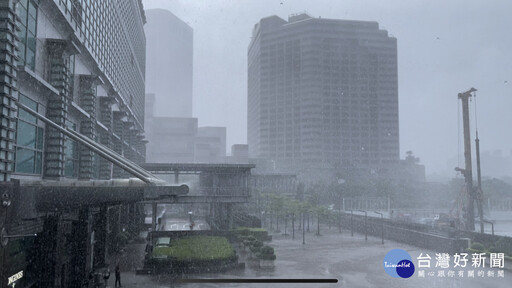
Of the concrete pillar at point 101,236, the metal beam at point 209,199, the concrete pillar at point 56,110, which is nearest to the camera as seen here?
the concrete pillar at point 56,110

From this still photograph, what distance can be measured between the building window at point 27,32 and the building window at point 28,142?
1.62 metres

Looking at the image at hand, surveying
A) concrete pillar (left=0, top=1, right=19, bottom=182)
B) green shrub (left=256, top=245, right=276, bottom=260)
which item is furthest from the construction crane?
concrete pillar (left=0, top=1, right=19, bottom=182)

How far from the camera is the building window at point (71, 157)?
996 inches

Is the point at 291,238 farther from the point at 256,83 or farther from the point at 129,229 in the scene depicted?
the point at 256,83

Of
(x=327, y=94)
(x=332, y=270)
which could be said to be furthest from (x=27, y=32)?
(x=327, y=94)

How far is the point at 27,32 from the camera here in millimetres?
18109

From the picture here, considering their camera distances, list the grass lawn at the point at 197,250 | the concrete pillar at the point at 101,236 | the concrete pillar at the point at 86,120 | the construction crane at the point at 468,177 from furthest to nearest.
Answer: the construction crane at the point at 468,177 < the grass lawn at the point at 197,250 < the concrete pillar at the point at 86,120 < the concrete pillar at the point at 101,236

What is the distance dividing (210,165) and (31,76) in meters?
31.7

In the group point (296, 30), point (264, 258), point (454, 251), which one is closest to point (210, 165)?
point (264, 258)

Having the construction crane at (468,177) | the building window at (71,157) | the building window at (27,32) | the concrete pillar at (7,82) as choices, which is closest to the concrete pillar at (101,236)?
the building window at (71,157)

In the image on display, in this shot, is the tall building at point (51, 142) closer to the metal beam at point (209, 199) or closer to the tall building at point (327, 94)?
the metal beam at point (209, 199)

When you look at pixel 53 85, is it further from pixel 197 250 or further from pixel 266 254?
pixel 266 254

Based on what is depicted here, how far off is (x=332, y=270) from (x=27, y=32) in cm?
2289

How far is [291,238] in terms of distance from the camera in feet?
168
